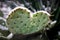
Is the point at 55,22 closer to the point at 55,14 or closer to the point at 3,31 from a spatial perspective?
the point at 55,14

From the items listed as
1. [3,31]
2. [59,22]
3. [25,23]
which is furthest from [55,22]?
[3,31]

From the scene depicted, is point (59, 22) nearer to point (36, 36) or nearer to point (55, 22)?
point (55, 22)

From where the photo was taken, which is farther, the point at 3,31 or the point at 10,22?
the point at 3,31

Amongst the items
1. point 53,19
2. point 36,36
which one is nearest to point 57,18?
point 53,19

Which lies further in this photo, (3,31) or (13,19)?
(3,31)

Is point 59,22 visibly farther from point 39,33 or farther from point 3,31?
point 3,31
